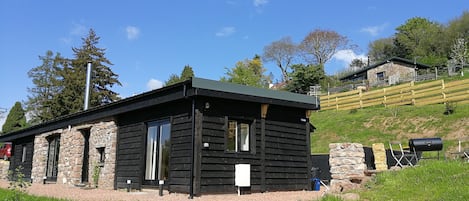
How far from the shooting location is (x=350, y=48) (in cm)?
5138

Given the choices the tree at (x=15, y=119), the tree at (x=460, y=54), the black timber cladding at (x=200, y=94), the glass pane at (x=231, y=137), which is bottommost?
the glass pane at (x=231, y=137)

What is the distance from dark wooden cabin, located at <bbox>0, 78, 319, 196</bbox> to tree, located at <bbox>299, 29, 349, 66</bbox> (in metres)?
39.3

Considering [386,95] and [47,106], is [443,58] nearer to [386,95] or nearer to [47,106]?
[386,95]

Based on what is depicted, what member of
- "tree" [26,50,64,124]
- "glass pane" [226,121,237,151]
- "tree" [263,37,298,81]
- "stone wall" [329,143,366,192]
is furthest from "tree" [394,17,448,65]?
"tree" [26,50,64,124]

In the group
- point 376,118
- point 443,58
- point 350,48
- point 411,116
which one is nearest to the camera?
point 411,116

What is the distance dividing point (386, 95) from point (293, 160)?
18016mm

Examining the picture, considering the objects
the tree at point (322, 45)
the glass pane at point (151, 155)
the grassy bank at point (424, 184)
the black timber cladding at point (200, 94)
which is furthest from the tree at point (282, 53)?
the grassy bank at point (424, 184)

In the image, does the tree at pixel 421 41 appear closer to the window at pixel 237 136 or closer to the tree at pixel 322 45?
the tree at pixel 322 45

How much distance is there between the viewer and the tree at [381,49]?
54.2m

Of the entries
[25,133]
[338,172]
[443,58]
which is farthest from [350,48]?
[338,172]

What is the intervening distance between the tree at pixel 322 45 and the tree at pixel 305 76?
453 inches

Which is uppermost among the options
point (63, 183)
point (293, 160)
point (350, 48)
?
point (350, 48)

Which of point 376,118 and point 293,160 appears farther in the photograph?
point 376,118

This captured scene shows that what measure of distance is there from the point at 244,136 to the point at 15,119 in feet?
127
